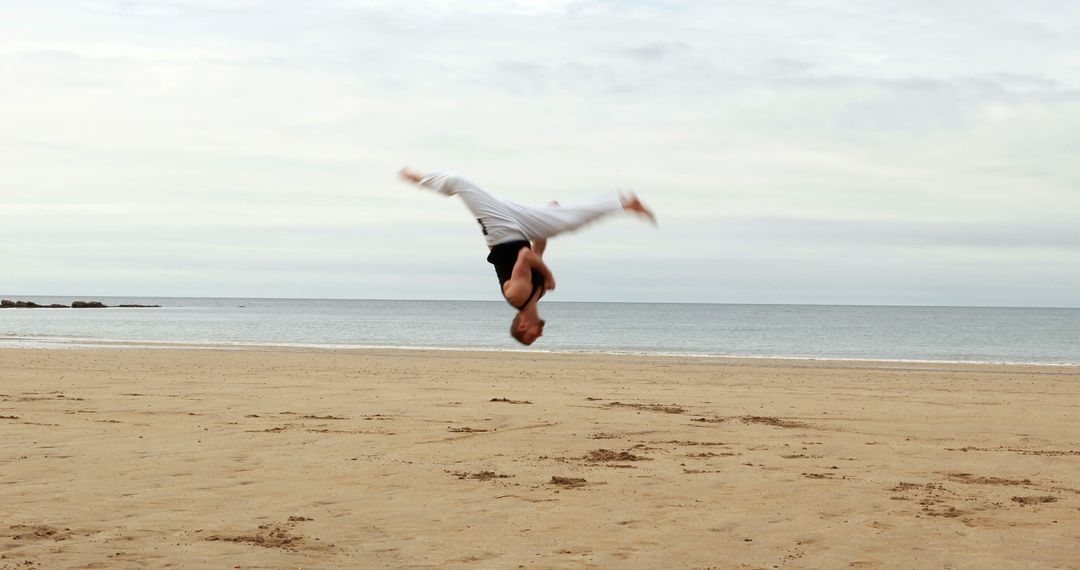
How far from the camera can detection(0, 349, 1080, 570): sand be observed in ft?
23.5

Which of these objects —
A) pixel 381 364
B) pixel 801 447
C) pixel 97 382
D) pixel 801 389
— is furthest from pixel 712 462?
pixel 381 364

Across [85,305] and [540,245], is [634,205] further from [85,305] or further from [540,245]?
[85,305]

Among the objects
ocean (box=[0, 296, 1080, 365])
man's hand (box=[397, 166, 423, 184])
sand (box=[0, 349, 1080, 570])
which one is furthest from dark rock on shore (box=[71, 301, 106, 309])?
man's hand (box=[397, 166, 423, 184])

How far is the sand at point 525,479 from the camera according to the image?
7176mm

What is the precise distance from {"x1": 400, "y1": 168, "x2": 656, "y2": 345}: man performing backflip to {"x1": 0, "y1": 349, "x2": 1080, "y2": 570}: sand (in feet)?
6.60

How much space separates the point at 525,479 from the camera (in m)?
9.63

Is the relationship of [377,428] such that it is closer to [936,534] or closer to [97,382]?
[936,534]

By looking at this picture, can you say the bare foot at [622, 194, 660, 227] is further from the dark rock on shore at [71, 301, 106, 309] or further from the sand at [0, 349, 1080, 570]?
the dark rock on shore at [71, 301, 106, 309]

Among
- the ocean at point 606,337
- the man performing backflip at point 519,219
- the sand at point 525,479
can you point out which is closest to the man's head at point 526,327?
the man performing backflip at point 519,219

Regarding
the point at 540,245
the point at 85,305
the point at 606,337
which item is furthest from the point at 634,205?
the point at 85,305

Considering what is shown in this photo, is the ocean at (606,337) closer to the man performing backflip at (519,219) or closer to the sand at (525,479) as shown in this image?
the sand at (525,479)

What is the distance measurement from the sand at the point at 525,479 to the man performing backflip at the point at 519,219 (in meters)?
2.01

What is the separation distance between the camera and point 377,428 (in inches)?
514

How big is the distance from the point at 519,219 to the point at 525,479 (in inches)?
163
